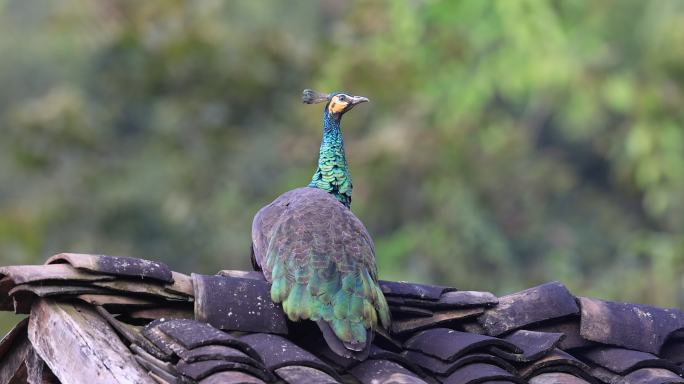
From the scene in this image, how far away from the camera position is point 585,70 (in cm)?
2288

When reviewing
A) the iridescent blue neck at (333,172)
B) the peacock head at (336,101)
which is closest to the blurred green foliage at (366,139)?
the peacock head at (336,101)

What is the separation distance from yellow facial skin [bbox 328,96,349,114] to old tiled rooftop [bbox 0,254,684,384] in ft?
8.23

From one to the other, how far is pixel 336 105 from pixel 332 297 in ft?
9.46

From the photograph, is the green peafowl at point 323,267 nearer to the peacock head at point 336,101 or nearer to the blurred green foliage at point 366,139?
the peacock head at point 336,101

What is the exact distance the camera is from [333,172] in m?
6.62

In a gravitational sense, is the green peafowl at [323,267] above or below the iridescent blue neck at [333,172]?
below

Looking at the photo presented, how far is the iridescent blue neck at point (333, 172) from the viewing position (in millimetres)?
6516

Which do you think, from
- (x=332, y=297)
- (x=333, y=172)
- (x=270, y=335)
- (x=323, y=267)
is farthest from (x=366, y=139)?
(x=270, y=335)

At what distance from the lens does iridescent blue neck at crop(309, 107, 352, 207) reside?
21.4 feet

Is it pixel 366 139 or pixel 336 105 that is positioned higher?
pixel 366 139

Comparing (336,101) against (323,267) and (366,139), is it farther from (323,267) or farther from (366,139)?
(366,139)

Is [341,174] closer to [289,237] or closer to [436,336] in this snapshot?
[289,237]

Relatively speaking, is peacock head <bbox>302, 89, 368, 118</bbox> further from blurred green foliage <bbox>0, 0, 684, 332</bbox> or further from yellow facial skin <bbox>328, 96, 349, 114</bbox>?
blurred green foliage <bbox>0, 0, 684, 332</bbox>

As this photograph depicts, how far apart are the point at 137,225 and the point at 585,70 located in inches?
330
